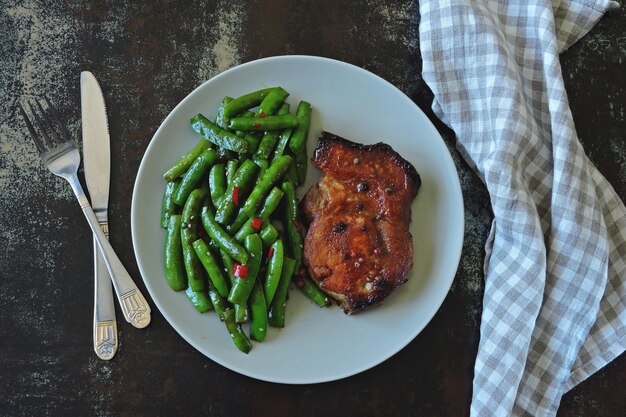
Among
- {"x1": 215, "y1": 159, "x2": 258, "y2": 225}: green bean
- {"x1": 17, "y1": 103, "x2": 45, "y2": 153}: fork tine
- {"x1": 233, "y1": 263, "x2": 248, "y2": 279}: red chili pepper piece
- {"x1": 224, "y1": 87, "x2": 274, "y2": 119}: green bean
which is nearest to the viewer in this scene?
{"x1": 233, "y1": 263, "x2": 248, "y2": 279}: red chili pepper piece

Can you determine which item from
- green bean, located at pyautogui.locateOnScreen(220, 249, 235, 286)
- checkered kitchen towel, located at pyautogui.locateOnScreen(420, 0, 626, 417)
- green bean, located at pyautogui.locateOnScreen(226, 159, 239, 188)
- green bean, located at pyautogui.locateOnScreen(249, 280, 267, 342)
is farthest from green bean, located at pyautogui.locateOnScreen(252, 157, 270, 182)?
checkered kitchen towel, located at pyautogui.locateOnScreen(420, 0, 626, 417)

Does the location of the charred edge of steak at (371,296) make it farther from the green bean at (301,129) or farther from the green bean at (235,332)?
the green bean at (301,129)

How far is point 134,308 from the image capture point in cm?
323

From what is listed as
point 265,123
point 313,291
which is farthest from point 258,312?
point 265,123

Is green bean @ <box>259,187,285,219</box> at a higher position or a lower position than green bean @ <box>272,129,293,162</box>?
lower

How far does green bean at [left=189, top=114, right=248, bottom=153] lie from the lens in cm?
312

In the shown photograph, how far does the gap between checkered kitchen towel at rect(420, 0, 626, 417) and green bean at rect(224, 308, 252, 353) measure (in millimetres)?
1258

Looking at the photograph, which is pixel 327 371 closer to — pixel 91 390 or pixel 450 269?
pixel 450 269

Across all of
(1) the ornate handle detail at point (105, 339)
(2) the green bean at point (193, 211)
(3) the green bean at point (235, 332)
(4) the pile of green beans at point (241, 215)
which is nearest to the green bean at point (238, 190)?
(4) the pile of green beans at point (241, 215)

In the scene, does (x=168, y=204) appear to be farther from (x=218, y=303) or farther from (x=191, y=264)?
(x=218, y=303)

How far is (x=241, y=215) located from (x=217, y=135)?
0.46 meters

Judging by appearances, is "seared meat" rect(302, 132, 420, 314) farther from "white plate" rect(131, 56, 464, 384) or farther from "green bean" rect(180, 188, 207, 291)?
"green bean" rect(180, 188, 207, 291)

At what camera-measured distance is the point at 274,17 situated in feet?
11.5

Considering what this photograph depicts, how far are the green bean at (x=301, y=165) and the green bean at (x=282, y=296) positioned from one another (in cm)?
47
